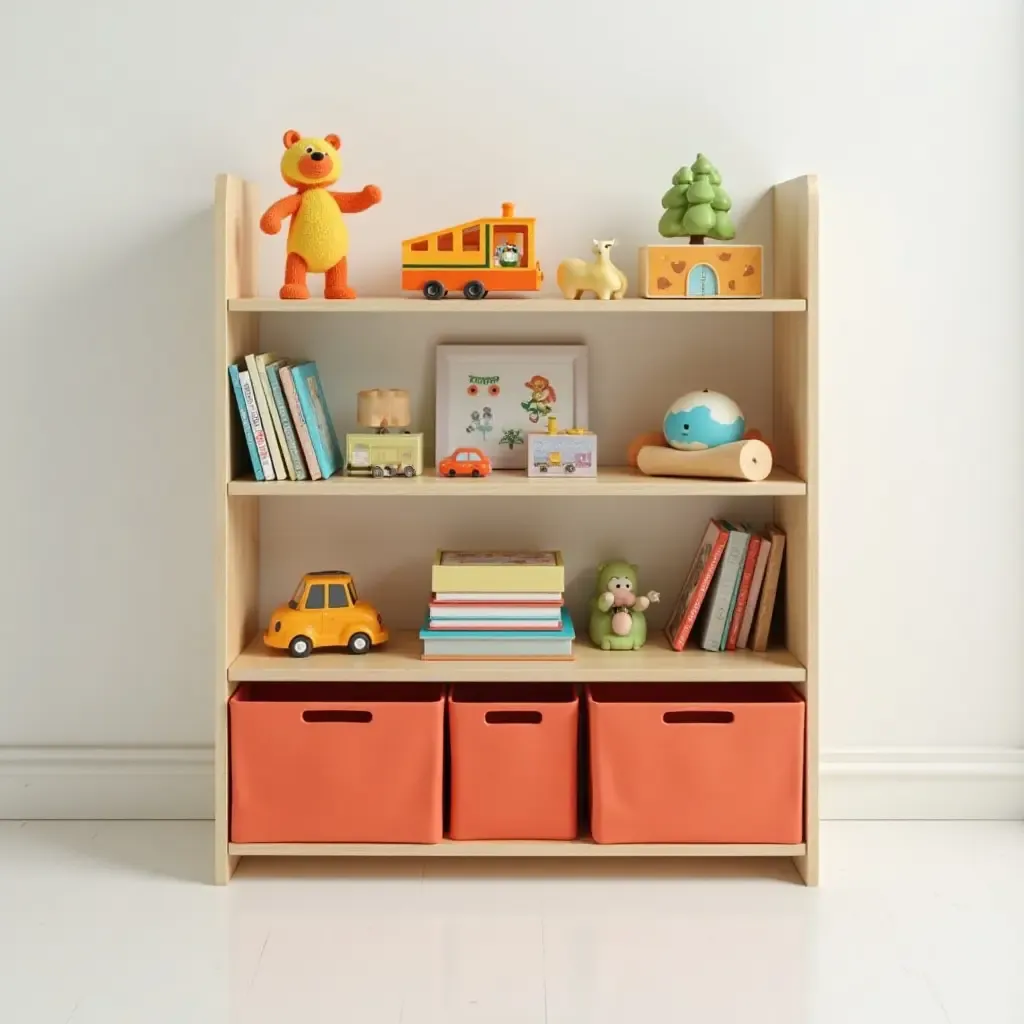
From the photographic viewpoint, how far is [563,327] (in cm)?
248

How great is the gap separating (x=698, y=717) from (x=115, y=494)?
1.17m

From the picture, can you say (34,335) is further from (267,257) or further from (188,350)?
(267,257)

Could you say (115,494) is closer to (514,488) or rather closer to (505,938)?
(514,488)

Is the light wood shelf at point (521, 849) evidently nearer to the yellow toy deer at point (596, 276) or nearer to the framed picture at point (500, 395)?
the framed picture at point (500, 395)

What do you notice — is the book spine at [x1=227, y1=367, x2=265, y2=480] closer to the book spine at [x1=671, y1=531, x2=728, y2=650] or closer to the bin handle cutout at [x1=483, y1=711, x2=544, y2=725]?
the bin handle cutout at [x1=483, y1=711, x2=544, y2=725]

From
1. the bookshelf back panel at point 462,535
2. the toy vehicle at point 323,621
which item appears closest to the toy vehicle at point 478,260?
the bookshelf back panel at point 462,535

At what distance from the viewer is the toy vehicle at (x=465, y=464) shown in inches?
91.0

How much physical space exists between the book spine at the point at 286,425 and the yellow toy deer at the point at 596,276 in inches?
20.3

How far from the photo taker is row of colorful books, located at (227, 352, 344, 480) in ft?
7.27

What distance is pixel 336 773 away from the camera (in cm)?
224

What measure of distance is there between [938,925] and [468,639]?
0.88m

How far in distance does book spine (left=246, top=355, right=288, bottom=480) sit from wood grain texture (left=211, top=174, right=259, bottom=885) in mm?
43

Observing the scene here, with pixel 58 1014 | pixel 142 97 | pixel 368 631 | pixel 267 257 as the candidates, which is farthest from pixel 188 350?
pixel 58 1014

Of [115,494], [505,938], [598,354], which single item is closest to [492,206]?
[598,354]
